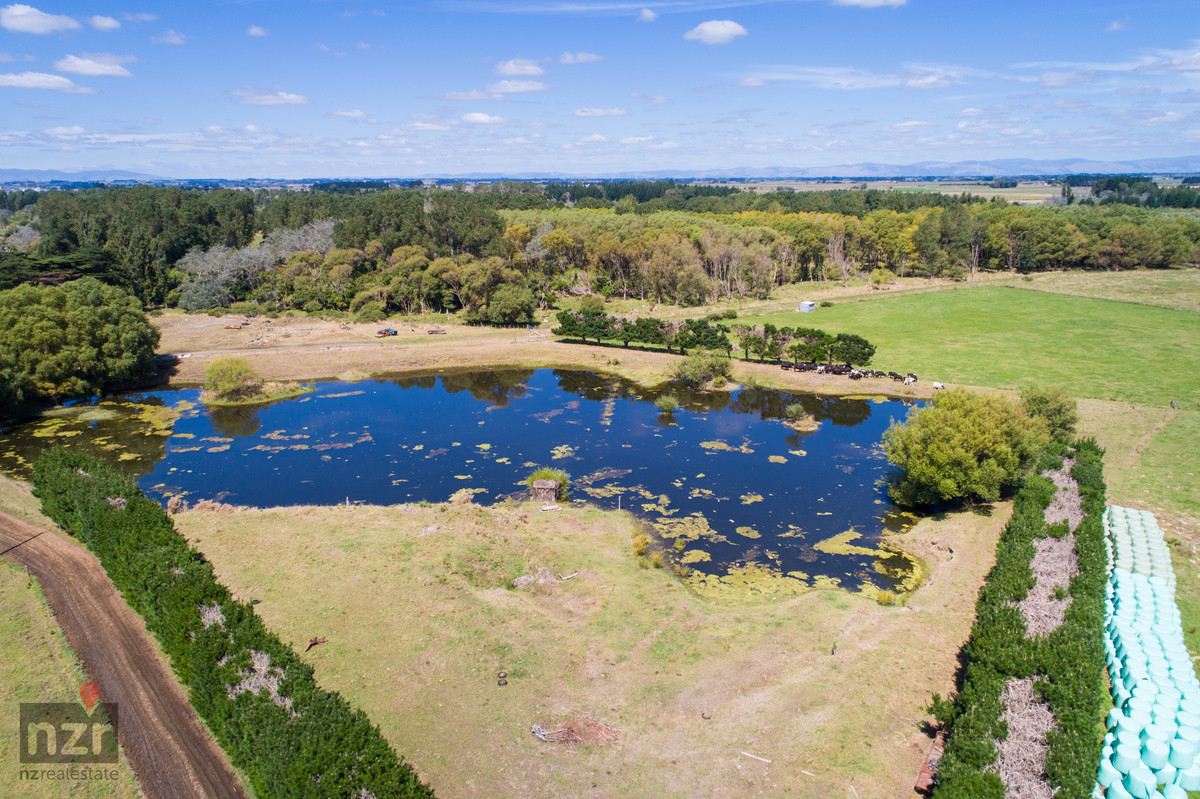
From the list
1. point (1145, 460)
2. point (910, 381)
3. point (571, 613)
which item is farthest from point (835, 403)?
point (571, 613)

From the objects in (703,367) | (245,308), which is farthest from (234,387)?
(703,367)

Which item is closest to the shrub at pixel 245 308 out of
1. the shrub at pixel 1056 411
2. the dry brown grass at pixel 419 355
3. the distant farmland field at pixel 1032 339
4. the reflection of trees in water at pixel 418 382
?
the dry brown grass at pixel 419 355

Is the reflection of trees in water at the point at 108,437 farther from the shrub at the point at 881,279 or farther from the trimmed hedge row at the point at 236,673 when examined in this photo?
the shrub at the point at 881,279

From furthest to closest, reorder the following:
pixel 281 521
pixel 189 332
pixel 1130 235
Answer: pixel 1130 235
pixel 189 332
pixel 281 521

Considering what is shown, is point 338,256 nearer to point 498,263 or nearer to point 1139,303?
point 498,263

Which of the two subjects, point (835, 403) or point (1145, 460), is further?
point (835, 403)

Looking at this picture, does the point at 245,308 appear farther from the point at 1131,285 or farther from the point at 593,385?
the point at 1131,285
